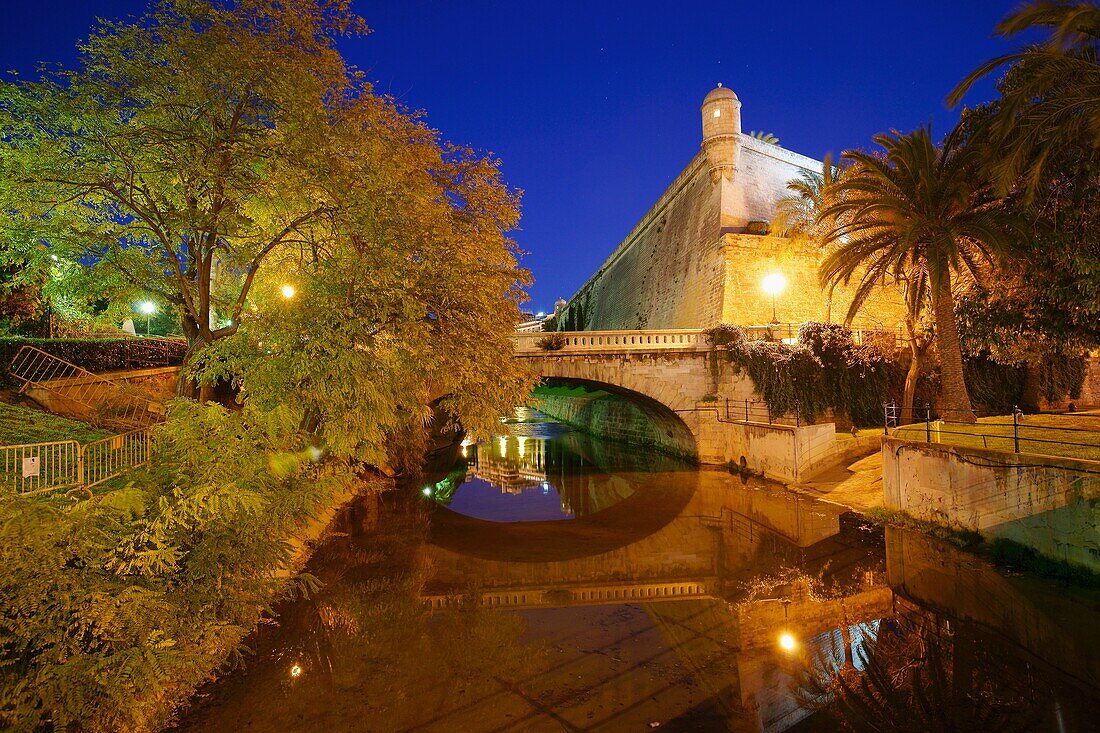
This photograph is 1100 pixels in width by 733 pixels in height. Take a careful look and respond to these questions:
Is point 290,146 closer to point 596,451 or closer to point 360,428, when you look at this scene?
point 360,428

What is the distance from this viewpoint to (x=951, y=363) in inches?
589

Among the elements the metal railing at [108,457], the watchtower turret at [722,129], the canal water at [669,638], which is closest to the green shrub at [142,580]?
the canal water at [669,638]

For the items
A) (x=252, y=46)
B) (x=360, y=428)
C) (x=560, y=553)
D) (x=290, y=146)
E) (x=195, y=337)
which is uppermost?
(x=252, y=46)

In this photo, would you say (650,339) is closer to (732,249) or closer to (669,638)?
(732,249)

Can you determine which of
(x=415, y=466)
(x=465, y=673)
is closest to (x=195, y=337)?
(x=415, y=466)

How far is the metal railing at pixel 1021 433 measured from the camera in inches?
385

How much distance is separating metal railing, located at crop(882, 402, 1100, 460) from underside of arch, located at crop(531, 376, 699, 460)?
950cm

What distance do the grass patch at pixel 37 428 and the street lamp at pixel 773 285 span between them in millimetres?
24503

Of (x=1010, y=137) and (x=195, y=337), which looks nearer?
(x=1010, y=137)

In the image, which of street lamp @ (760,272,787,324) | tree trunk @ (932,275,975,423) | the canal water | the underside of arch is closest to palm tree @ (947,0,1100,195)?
tree trunk @ (932,275,975,423)

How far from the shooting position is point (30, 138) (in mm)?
11125

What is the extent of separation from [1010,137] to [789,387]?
1079 cm

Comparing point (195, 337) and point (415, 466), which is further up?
point (195, 337)

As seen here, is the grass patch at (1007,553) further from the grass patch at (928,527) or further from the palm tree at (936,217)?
the palm tree at (936,217)
